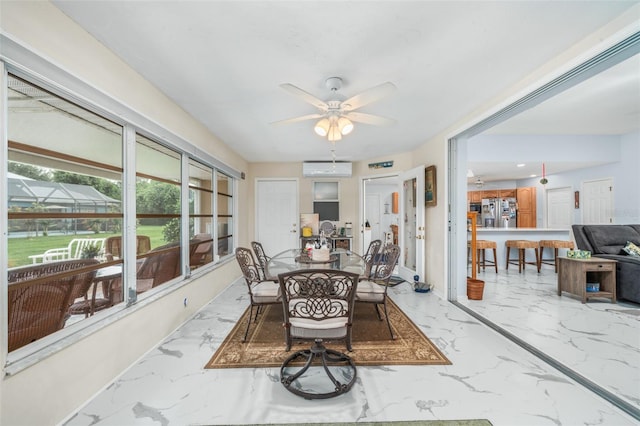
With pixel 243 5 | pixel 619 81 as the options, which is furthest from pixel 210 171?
pixel 619 81

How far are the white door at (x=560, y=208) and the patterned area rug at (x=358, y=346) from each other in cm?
599

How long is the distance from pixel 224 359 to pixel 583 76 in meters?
3.68

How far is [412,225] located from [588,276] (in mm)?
2580

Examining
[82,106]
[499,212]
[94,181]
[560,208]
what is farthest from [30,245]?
[499,212]

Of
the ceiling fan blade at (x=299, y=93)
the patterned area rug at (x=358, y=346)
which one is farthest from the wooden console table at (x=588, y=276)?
the ceiling fan blade at (x=299, y=93)

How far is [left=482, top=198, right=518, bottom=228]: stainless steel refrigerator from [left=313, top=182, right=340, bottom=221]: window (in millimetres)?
5019

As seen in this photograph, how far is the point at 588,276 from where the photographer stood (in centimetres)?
370

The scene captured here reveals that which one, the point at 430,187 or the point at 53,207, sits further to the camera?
the point at 430,187

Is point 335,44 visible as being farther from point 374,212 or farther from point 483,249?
point 374,212

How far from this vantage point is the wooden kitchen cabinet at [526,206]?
23.2 feet

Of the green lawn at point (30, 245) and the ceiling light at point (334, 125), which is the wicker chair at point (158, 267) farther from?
the ceiling light at point (334, 125)

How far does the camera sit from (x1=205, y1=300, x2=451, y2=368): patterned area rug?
2.11 m

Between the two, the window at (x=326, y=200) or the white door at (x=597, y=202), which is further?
the window at (x=326, y=200)

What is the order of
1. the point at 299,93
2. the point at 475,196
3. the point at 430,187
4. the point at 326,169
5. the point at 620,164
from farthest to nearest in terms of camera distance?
the point at 475,196
the point at 326,169
the point at 620,164
the point at 430,187
the point at 299,93
